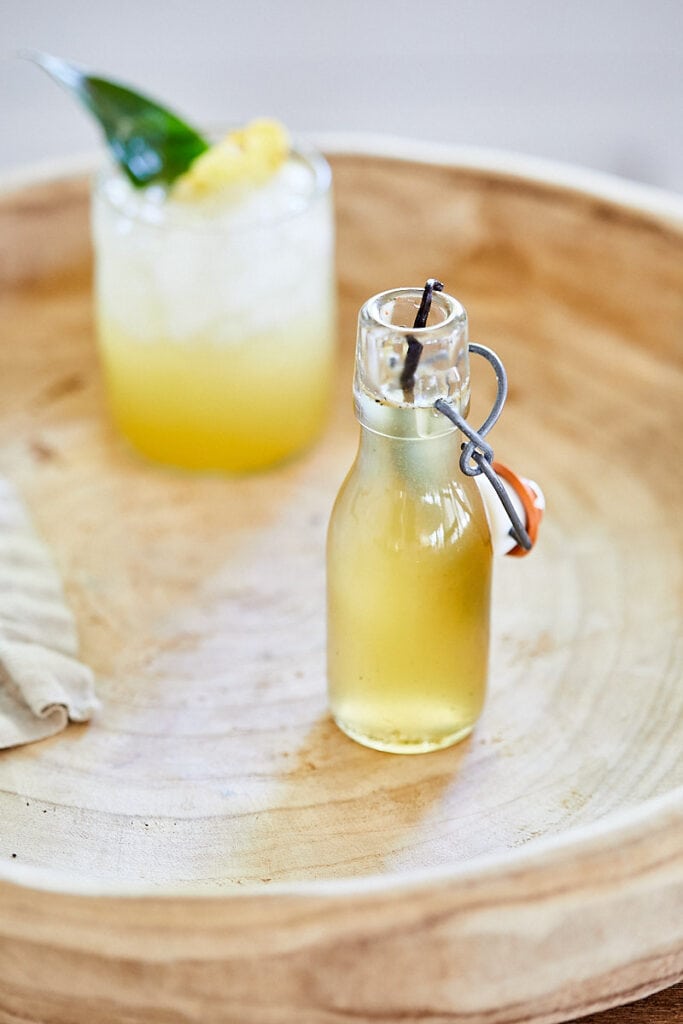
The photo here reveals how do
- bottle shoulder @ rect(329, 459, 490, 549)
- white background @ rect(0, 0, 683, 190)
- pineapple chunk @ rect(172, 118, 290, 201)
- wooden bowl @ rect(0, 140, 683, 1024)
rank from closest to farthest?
wooden bowl @ rect(0, 140, 683, 1024)
bottle shoulder @ rect(329, 459, 490, 549)
pineapple chunk @ rect(172, 118, 290, 201)
white background @ rect(0, 0, 683, 190)

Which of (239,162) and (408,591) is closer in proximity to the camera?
(408,591)

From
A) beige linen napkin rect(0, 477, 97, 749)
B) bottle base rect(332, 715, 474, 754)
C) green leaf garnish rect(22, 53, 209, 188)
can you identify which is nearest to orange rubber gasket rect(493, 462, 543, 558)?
bottle base rect(332, 715, 474, 754)

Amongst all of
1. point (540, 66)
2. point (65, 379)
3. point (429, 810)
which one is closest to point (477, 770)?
point (429, 810)

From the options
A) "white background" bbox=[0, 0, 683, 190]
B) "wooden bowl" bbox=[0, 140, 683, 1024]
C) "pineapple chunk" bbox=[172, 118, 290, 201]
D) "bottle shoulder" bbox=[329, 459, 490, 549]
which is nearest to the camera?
"wooden bowl" bbox=[0, 140, 683, 1024]

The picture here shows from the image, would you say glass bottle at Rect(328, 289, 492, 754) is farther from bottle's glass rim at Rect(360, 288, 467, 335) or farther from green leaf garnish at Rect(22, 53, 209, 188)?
green leaf garnish at Rect(22, 53, 209, 188)

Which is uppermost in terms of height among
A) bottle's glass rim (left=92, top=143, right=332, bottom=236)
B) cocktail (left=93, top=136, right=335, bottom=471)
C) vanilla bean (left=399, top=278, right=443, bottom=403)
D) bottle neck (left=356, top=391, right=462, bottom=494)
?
vanilla bean (left=399, top=278, right=443, bottom=403)

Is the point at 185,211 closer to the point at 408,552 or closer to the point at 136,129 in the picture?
the point at 136,129

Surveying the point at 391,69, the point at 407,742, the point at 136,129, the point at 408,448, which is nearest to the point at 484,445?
the point at 408,448
